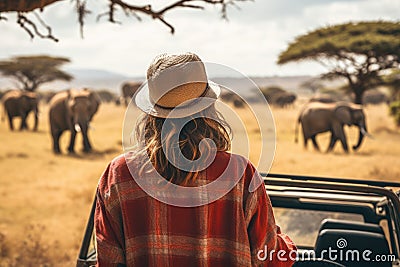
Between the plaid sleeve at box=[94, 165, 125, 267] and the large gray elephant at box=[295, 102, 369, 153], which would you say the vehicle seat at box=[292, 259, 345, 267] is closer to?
the plaid sleeve at box=[94, 165, 125, 267]

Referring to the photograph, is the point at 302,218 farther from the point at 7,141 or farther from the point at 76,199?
the point at 7,141

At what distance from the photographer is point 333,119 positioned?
13945 millimetres

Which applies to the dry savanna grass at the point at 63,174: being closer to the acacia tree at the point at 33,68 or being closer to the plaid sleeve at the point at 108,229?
the plaid sleeve at the point at 108,229

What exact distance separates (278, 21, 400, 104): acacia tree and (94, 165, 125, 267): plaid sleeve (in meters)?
15.9

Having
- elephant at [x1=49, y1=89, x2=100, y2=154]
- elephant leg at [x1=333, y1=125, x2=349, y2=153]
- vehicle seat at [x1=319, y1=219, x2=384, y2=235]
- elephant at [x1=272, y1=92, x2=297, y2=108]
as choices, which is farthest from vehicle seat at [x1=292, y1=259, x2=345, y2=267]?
elephant at [x1=272, y1=92, x2=297, y2=108]

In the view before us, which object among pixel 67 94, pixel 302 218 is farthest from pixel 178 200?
pixel 67 94

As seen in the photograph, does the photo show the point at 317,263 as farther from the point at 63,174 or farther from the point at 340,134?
the point at 340,134

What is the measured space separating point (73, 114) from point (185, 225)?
12.9 m

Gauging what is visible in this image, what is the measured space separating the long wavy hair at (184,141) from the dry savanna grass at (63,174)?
0.44ft

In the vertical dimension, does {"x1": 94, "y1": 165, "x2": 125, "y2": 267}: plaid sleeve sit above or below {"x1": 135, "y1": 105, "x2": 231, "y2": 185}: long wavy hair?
below

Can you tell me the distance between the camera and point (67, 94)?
14.8m

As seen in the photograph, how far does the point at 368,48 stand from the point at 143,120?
1597 centimetres

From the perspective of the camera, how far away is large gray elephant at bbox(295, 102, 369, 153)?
45.0ft

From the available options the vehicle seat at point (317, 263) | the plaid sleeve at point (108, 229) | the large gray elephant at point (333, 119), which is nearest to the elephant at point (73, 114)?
the large gray elephant at point (333, 119)
